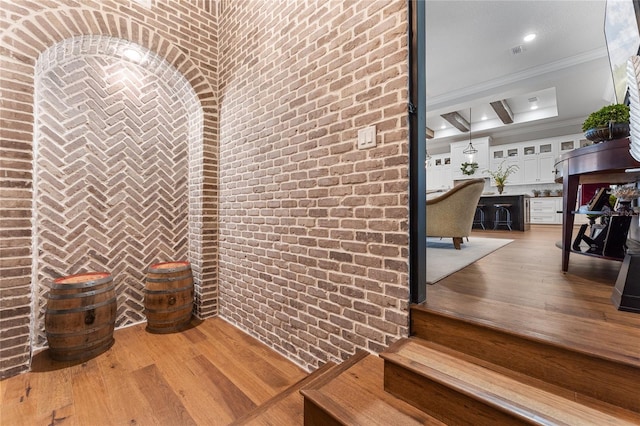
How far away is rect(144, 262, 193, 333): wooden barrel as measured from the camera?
2.55 meters

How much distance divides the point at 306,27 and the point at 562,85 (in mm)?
5824

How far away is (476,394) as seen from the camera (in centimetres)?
96

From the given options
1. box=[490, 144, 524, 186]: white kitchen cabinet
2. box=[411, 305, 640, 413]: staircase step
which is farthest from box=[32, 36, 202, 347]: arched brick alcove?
box=[490, 144, 524, 186]: white kitchen cabinet

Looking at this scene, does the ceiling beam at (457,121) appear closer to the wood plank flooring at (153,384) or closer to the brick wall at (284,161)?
the brick wall at (284,161)

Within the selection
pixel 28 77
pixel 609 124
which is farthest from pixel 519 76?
pixel 28 77

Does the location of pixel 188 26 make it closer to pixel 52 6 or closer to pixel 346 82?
pixel 52 6

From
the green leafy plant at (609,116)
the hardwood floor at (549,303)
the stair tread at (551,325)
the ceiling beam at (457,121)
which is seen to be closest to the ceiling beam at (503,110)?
the ceiling beam at (457,121)

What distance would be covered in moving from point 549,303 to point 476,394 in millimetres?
840

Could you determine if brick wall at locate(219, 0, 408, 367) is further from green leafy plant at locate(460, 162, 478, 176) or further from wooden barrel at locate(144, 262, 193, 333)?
green leafy plant at locate(460, 162, 478, 176)

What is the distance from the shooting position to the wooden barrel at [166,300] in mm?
2555


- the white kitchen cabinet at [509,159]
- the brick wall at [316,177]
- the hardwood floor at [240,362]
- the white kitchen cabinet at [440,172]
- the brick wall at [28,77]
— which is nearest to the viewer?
the hardwood floor at [240,362]

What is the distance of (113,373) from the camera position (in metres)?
1.94

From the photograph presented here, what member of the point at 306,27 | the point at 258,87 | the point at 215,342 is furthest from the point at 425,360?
the point at 258,87

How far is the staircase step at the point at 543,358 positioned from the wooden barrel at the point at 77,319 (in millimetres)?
2476
